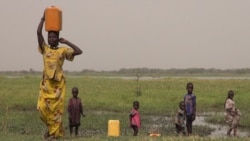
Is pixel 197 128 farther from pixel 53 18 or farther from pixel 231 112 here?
pixel 53 18

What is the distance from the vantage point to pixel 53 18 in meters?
8.73

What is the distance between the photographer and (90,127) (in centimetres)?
1852

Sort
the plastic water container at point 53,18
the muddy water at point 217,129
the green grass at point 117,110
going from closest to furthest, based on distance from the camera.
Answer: the plastic water container at point 53,18, the muddy water at point 217,129, the green grass at point 117,110

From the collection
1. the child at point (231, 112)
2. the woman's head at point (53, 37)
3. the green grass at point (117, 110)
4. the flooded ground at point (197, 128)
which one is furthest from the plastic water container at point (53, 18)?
the flooded ground at point (197, 128)

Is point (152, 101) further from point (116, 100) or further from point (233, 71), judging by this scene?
point (233, 71)

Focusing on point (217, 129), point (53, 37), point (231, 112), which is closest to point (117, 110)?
point (217, 129)

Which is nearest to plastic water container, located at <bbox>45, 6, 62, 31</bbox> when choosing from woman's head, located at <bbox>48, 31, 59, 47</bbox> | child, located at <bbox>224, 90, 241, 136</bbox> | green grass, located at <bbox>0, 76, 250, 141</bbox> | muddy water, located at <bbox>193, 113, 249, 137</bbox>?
woman's head, located at <bbox>48, 31, 59, 47</bbox>

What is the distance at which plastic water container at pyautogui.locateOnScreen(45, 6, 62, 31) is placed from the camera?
28.6ft

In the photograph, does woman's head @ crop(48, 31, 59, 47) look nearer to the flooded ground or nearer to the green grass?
the green grass

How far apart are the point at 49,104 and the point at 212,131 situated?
10.8m

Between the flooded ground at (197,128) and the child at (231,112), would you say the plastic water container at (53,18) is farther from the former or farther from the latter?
the flooded ground at (197,128)

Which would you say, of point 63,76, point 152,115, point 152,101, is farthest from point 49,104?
point 152,101

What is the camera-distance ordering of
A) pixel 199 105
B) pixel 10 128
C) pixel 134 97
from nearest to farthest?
pixel 10 128 < pixel 199 105 < pixel 134 97

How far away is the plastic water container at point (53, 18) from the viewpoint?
28.6ft
